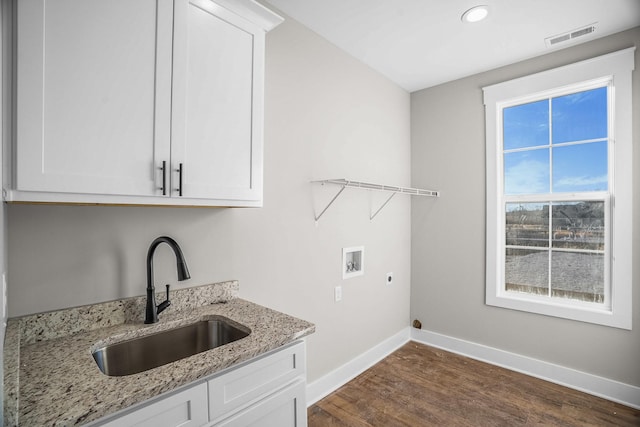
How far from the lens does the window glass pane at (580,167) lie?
8.05 ft

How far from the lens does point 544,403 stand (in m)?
Result: 2.27

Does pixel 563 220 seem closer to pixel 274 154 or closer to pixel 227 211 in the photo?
pixel 274 154

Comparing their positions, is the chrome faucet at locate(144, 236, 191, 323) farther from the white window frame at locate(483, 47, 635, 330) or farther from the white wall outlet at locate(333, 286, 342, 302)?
the white window frame at locate(483, 47, 635, 330)

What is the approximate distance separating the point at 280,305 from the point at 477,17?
7.38 ft

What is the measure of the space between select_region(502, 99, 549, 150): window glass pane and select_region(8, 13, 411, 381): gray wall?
91cm

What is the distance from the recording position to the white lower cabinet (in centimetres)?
96

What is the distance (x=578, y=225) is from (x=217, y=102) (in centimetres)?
276

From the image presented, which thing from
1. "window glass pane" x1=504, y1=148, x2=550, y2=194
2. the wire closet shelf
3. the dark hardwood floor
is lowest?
the dark hardwood floor

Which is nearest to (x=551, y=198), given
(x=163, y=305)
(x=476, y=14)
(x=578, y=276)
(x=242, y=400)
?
(x=578, y=276)

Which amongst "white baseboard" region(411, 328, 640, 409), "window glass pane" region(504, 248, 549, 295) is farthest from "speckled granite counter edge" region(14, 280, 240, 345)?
"window glass pane" region(504, 248, 549, 295)

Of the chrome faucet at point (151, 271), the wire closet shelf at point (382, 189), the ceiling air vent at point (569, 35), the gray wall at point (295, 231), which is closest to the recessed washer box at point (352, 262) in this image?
the gray wall at point (295, 231)

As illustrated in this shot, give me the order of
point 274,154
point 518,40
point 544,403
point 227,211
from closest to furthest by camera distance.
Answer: point 227,211 < point 274,154 < point 544,403 < point 518,40

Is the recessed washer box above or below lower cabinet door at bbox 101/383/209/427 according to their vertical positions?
above

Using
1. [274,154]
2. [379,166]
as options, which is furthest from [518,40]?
[274,154]
